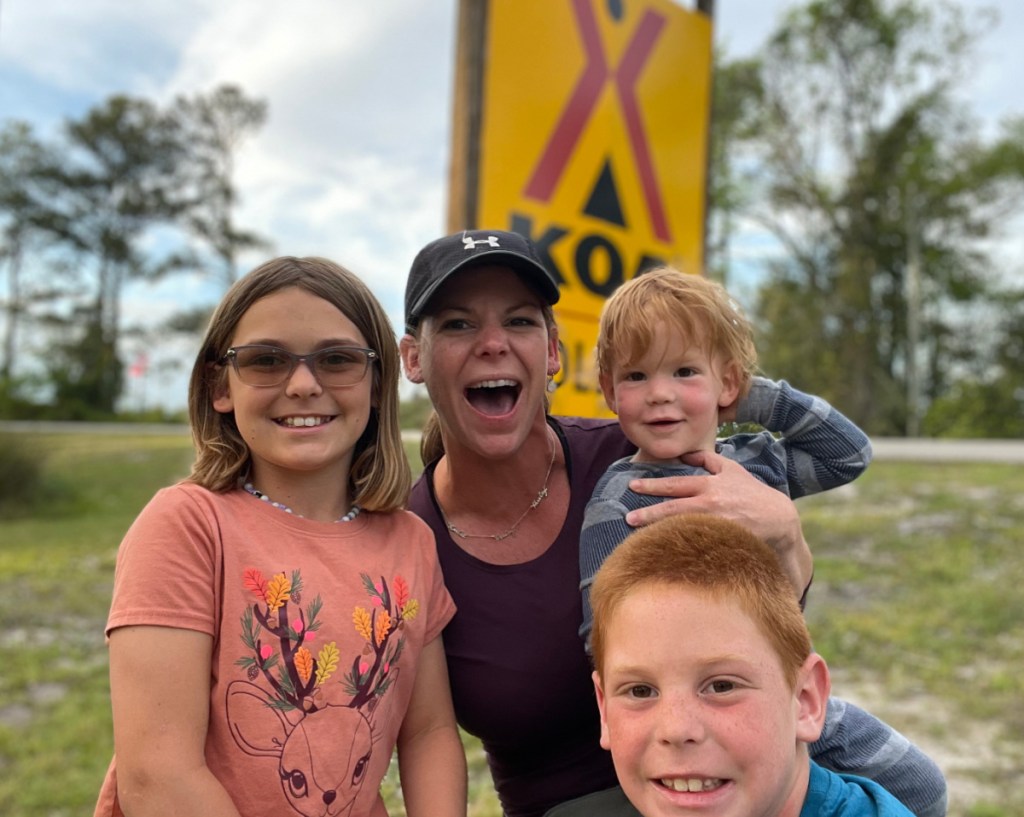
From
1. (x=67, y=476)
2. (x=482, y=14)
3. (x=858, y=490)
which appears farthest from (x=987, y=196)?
(x=482, y=14)

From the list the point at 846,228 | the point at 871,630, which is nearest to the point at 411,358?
the point at 871,630

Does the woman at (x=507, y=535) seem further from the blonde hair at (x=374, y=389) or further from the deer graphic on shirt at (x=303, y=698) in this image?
the deer graphic on shirt at (x=303, y=698)

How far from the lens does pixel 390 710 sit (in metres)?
1.70

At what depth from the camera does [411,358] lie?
2.12 meters

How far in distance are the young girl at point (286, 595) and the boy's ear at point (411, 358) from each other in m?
0.20

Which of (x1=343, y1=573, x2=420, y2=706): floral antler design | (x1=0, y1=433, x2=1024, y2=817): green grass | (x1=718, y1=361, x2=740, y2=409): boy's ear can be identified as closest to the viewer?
(x1=343, y1=573, x2=420, y2=706): floral antler design

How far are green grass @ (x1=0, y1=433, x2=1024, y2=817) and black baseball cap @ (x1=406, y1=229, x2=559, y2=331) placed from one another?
685mm

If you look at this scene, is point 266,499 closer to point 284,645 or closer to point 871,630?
point 284,645

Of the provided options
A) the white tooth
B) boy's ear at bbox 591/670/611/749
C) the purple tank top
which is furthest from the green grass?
boy's ear at bbox 591/670/611/749

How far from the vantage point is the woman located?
194 cm

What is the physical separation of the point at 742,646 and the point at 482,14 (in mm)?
2381

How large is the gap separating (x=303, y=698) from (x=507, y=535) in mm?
672

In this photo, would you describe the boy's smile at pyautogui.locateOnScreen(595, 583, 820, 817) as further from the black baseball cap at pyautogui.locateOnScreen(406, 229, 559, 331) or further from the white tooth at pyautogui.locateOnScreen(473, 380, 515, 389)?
the black baseball cap at pyautogui.locateOnScreen(406, 229, 559, 331)

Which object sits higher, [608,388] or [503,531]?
[608,388]
